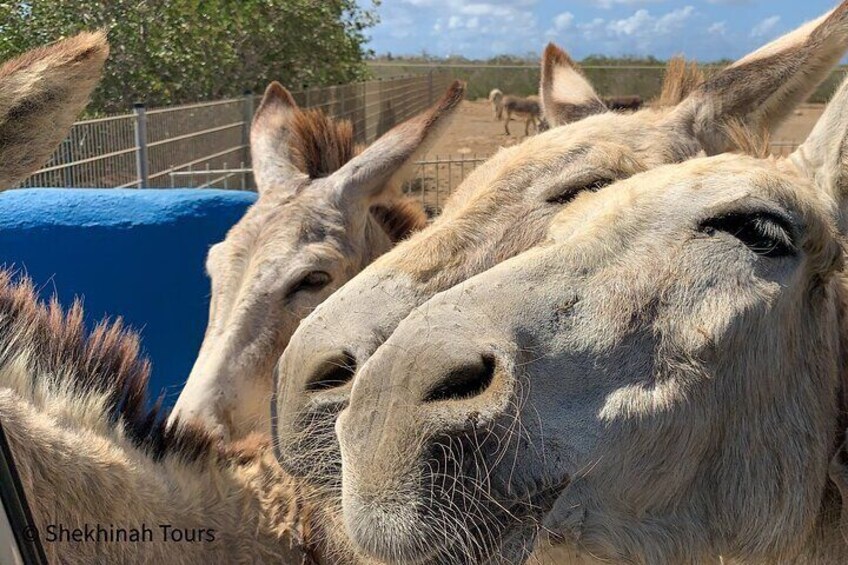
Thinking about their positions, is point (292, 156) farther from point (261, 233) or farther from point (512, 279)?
point (512, 279)

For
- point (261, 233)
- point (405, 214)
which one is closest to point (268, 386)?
point (261, 233)

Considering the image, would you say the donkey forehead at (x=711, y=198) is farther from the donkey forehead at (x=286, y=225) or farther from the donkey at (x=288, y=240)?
the donkey forehead at (x=286, y=225)

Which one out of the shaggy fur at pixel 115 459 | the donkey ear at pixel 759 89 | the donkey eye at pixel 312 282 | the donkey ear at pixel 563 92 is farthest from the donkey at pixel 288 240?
the donkey ear at pixel 759 89

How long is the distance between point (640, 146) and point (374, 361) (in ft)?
5.18

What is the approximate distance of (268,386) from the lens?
133 inches

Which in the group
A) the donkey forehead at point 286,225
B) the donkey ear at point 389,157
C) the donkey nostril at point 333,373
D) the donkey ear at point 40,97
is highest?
the donkey ear at point 40,97

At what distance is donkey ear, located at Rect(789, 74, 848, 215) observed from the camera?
1.95 metres

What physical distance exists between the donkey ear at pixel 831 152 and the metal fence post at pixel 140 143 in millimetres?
7355

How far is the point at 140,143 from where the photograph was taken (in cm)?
840

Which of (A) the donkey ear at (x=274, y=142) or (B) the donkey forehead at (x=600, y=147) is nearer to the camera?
(B) the donkey forehead at (x=600, y=147)

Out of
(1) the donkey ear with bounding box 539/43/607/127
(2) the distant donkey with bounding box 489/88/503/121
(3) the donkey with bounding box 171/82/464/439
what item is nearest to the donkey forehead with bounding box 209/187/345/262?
(3) the donkey with bounding box 171/82/464/439

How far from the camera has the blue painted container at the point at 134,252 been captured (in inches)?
193

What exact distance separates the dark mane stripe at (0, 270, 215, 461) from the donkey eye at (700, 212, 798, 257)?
1.48 m

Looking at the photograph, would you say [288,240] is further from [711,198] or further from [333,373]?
[711,198]
